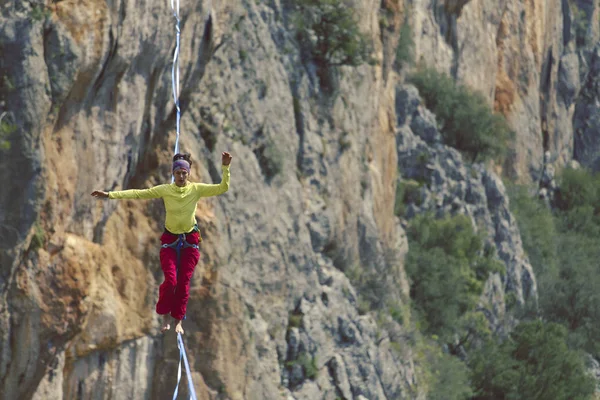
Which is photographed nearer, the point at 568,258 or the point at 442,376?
the point at 442,376

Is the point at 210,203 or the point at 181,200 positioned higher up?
the point at 181,200

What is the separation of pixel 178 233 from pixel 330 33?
55.7 ft

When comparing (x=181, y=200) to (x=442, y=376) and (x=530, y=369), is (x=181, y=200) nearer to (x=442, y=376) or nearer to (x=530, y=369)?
(x=442, y=376)

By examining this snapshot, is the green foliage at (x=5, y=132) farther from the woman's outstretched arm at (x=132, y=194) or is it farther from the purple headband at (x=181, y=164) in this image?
the purple headband at (x=181, y=164)

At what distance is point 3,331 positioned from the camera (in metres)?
19.1

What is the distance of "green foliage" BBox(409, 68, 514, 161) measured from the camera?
4156 cm

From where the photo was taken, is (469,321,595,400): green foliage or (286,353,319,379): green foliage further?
(469,321,595,400): green foliage

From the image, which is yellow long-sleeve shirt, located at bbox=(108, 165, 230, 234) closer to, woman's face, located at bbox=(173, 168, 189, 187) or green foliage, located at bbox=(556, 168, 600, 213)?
woman's face, located at bbox=(173, 168, 189, 187)

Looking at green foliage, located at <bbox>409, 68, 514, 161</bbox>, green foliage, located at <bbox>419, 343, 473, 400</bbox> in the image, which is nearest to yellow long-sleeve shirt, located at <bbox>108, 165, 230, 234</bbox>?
green foliage, located at <bbox>419, 343, 473, 400</bbox>

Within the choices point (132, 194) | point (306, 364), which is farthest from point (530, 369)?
point (132, 194)

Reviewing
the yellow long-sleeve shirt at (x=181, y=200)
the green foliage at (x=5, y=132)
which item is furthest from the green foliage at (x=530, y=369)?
the yellow long-sleeve shirt at (x=181, y=200)

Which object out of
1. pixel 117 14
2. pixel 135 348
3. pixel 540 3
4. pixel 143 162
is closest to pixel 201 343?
pixel 135 348

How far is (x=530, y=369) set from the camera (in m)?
39.2

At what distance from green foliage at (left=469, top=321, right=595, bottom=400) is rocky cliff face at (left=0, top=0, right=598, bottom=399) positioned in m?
1.49
